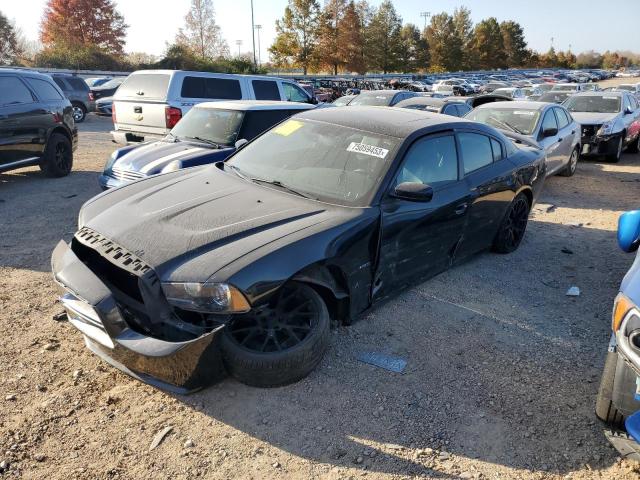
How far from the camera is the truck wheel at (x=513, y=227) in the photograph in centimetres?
523

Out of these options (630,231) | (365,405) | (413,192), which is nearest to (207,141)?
(413,192)

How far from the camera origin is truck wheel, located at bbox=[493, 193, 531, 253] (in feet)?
17.1

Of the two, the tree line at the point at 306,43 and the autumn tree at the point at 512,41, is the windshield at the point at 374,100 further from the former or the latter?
the autumn tree at the point at 512,41

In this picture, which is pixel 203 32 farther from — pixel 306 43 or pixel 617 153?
pixel 617 153

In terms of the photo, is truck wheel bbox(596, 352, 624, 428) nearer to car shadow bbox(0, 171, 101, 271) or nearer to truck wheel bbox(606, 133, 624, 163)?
car shadow bbox(0, 171, 101, 271)

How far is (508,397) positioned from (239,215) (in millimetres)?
2070

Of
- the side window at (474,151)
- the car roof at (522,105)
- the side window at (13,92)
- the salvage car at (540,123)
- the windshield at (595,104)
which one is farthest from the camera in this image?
the windshield at (595,104)

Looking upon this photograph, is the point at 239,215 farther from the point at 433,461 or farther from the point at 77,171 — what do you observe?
the point at 77,171

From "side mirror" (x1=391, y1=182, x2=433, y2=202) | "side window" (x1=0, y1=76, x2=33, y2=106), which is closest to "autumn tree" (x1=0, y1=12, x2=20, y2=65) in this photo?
"side window" (x1=0, y1=76, x2=33, y2=106)

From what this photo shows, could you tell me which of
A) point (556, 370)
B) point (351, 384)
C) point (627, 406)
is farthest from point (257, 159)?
point (627, 406)

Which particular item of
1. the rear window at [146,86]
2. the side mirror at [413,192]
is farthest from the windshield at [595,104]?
the side mirror at [413,192]

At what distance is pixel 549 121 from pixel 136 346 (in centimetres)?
836

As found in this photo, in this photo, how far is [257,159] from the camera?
411 cm

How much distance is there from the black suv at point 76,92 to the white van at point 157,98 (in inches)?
406
